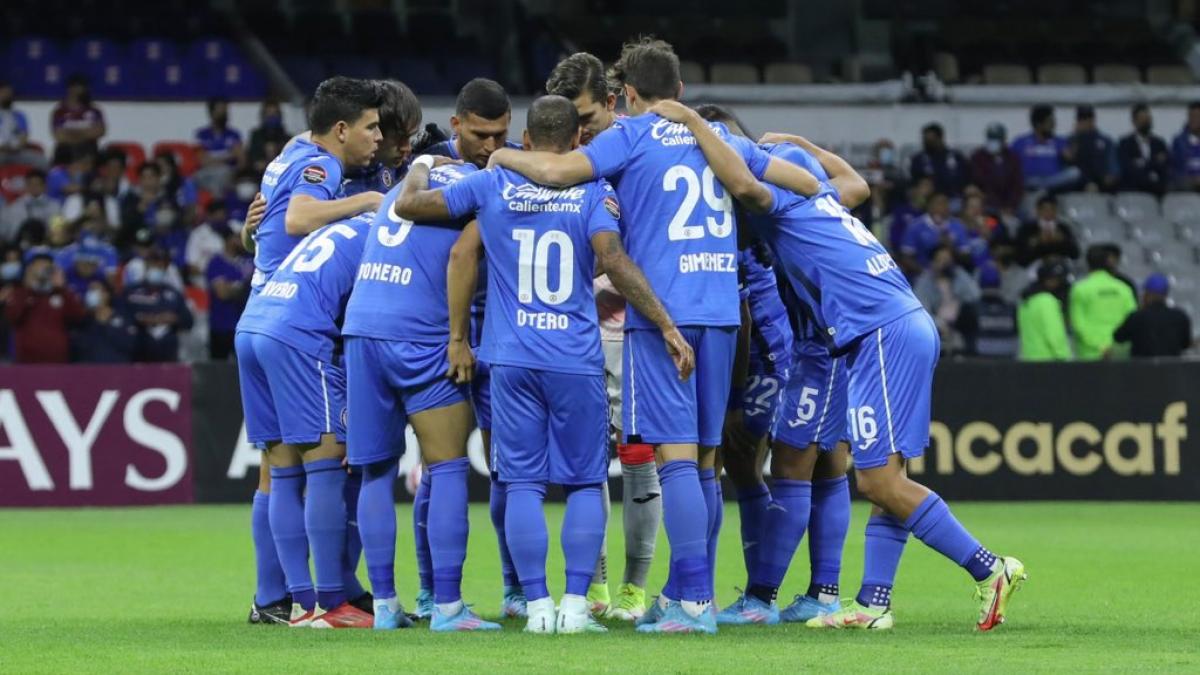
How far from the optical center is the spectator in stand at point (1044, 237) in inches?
876

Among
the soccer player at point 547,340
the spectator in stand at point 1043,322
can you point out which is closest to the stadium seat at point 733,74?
the spectator in stand at point 1043,322

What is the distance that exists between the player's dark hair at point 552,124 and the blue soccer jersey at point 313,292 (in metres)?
1.12

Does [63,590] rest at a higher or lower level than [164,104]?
lower

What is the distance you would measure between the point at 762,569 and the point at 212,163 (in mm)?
14762

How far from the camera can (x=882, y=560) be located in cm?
882

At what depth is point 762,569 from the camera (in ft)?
30.9

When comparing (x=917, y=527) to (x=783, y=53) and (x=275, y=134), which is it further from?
(x=783, y=53)

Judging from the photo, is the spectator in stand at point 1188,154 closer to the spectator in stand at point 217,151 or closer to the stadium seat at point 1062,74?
the stadium seat at point 1062,74

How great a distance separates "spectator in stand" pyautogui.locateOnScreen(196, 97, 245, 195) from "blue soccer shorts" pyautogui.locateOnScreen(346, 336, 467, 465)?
14.3 meters

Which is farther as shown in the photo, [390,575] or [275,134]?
[275,134]

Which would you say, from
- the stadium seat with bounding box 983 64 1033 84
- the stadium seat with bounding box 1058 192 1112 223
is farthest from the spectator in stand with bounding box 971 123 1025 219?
the stadium seat with bounding box 983 64 1033 84

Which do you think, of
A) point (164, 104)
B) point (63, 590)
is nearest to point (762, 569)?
point (63, 590)

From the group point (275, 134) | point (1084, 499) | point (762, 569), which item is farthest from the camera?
point (275, 134)

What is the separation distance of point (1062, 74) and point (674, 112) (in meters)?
19.8
